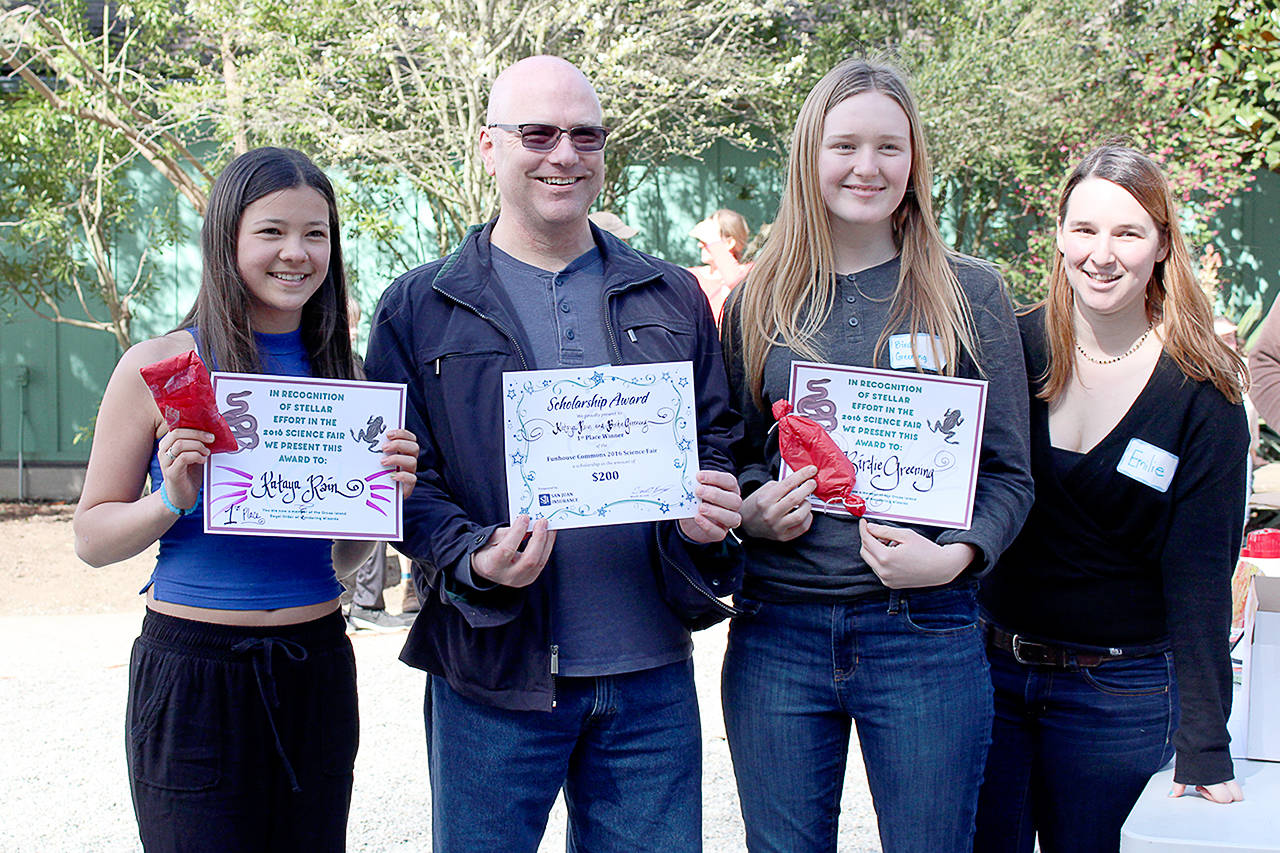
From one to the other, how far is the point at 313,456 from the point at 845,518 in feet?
3.46

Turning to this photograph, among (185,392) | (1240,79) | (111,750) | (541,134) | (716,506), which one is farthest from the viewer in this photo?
(1240,79)

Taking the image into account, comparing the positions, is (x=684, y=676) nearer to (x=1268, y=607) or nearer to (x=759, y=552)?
(x=759, y=552)

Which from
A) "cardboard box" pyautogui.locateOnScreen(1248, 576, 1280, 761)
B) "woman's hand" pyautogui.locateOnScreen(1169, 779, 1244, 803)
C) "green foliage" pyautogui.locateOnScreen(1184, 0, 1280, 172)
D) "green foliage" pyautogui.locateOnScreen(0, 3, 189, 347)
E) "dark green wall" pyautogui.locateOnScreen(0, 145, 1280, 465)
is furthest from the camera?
"dark green wall" pyautogui.locateOnScreen(0, 145, 1280, 465)

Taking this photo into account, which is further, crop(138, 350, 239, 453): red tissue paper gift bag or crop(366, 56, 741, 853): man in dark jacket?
crop(366, 56, 741, 853): man in dark jacket

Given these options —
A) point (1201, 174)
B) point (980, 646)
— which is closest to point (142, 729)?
point (980, 646)

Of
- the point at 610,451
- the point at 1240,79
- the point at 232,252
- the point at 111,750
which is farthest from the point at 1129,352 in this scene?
the point at 1240,79

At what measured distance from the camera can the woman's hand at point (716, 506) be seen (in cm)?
221

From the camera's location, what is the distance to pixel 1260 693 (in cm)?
246

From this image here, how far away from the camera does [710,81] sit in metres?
9.03

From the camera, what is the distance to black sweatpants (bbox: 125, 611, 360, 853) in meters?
2.21

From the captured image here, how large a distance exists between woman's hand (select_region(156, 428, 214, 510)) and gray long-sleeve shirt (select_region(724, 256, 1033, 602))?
3.51 ft

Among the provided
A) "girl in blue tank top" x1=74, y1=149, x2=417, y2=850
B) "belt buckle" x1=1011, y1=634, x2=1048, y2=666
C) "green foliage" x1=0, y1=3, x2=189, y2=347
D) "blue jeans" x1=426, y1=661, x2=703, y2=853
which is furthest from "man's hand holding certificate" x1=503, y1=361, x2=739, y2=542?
"green foliage" x1=0, y1=3, x2=189, y2=347

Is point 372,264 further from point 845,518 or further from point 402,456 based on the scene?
point 845,518

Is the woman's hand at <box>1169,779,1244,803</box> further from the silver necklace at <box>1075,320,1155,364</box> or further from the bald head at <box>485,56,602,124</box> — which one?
the bald head at <box>485,56,602,124</box>
